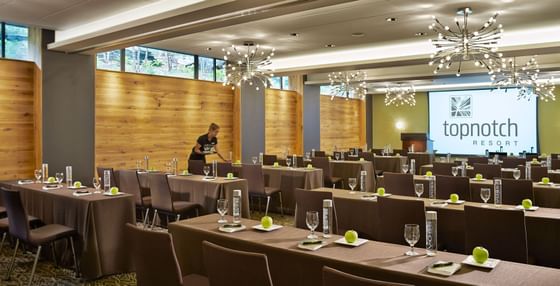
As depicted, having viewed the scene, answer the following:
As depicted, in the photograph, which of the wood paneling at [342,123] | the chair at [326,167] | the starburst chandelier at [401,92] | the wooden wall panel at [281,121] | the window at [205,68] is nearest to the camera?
the chair at [326,167]

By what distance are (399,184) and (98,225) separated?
3.30 m

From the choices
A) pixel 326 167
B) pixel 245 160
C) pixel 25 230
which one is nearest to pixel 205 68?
pixel 245 160

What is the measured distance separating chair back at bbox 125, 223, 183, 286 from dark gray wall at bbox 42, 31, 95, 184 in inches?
241

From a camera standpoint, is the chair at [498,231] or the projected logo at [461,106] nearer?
the chair at [498,231]

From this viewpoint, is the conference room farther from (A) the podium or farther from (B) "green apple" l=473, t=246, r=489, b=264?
(A) the podium

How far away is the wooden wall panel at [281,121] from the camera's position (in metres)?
13.4

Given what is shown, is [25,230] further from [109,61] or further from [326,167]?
[109,61]

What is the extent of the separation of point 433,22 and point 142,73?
5.84 m

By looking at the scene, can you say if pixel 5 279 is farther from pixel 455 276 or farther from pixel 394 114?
pixel 394 114

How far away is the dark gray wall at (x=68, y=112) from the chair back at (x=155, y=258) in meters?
6.11

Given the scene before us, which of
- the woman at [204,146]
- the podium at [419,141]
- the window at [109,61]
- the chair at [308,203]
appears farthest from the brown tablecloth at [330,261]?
the podium at [419,141]

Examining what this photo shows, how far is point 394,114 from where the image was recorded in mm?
20266

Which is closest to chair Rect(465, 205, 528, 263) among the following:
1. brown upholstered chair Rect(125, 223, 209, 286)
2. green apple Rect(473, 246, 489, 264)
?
green apple Rect(473, 246, 489, 264)

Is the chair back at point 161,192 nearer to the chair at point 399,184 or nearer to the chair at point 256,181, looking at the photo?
the chair at point 256,181
